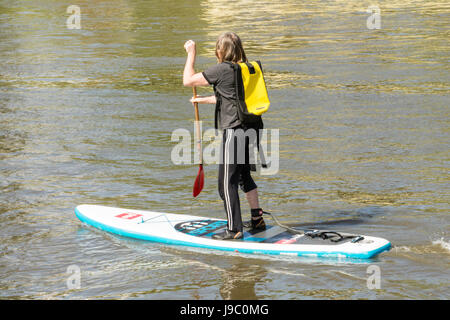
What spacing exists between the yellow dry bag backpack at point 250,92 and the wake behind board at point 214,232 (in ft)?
4.26

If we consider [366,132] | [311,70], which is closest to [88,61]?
[311,70]

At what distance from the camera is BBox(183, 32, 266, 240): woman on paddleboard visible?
6.98 meters

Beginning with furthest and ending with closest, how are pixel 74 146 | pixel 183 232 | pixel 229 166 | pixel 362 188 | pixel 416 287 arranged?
pixel 74 146 → pixel 362 188 → pixel 183 232 → pixel 229 166 → pixel 416 287

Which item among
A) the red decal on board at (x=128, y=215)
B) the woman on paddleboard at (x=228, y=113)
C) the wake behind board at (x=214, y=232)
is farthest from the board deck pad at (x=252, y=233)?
the red decal on board at (x=128, y=215)

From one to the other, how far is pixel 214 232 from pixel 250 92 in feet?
5.44

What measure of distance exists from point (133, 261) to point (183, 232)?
69cm

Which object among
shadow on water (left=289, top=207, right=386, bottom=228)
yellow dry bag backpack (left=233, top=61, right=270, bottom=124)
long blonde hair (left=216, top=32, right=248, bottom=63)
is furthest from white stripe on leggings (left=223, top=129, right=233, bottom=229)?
shadow on water (left=289, top=207, right=386, bottom=228)

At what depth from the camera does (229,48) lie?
22.9 ft

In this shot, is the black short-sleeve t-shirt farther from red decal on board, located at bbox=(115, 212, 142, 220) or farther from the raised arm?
red decal on board, located at bbox=(115, 212, 142, 220)

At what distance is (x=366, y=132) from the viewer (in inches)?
524

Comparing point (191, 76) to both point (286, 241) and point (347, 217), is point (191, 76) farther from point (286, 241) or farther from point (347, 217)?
point (347, 217)

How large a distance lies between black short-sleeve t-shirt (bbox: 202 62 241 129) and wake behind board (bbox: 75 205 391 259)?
49.5 inches
